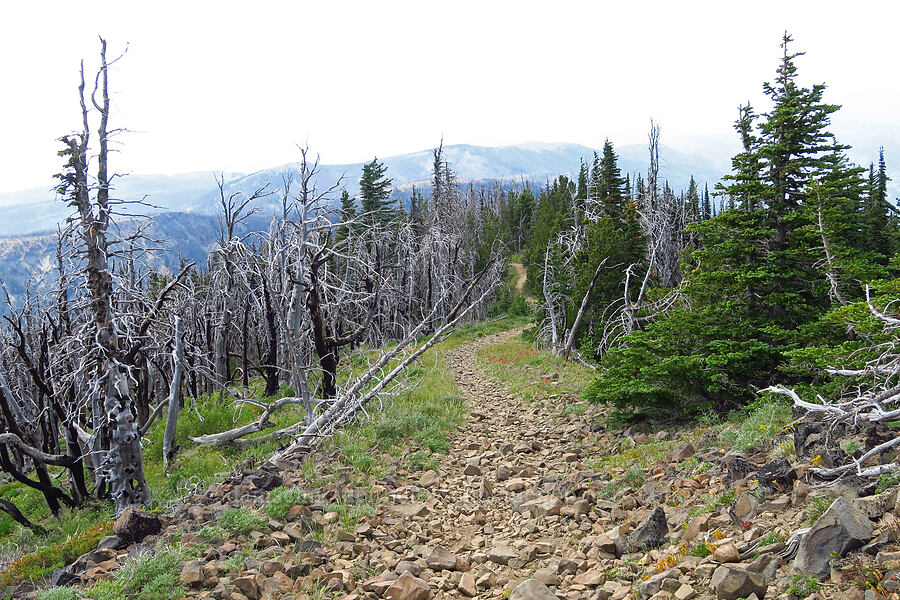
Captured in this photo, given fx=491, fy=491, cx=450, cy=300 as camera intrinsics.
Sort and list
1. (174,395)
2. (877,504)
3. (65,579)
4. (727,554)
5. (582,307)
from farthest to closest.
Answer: (582,307) → (174,395) → (65,579) → (727,554) → (877,504)

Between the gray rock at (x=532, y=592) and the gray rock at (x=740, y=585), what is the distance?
4.43 feet

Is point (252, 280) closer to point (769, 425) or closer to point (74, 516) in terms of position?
point (74, 516)

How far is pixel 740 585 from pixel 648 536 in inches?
51.6

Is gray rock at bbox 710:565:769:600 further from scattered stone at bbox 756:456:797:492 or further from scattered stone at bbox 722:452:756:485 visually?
scattered stone at bbox 722:452:756:485

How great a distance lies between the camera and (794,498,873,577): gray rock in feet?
10.8

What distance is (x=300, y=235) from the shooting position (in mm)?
10992

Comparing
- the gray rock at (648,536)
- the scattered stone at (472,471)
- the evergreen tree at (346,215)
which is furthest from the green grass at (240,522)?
the evergreen tree at (346,215)

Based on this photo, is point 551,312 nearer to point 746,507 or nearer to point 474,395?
point 474,395

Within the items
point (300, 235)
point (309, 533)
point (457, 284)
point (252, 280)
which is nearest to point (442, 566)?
point (309, 533)

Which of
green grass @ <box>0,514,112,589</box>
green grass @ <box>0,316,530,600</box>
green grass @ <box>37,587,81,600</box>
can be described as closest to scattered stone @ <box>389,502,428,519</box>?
green grass @ <box>0,316,530,600</box>

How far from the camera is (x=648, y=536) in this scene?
15.4 feet

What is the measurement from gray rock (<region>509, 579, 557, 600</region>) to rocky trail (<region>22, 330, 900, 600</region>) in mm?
12

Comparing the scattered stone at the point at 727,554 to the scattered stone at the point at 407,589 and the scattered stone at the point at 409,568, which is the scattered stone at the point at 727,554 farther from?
the scattered stone at the point at 409,568

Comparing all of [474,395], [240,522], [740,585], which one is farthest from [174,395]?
[740,585]
